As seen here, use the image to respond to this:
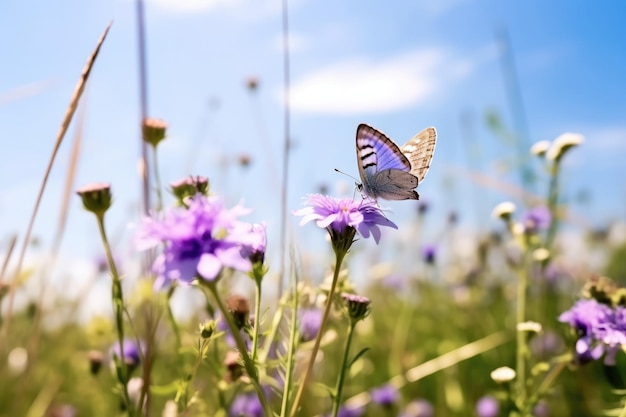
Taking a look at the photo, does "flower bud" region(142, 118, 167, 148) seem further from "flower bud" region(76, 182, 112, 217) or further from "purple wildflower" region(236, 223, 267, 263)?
"purple wildflower" region(236, 223, 267, 263)

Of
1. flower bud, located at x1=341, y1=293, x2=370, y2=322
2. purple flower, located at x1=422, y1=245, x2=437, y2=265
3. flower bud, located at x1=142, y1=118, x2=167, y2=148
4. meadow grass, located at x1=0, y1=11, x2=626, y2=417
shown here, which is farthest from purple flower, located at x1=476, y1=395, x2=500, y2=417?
flower bud, located at x1=142, y1=118, x2=167, y2=148

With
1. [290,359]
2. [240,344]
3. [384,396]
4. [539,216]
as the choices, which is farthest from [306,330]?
[539,216]

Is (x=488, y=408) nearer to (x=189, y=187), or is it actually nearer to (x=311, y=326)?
(x=311, y=326)

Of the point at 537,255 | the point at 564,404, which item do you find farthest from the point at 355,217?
the point at 564,404

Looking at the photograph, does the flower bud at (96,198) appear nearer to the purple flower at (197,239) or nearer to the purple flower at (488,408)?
the purple flower at (197,239)

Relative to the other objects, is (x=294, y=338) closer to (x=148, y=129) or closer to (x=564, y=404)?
(x=148, y=129)

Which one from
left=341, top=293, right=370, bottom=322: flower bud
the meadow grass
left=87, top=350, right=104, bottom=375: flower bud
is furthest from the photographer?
left=87, top=350, right=104, bottom=375: flower bud
